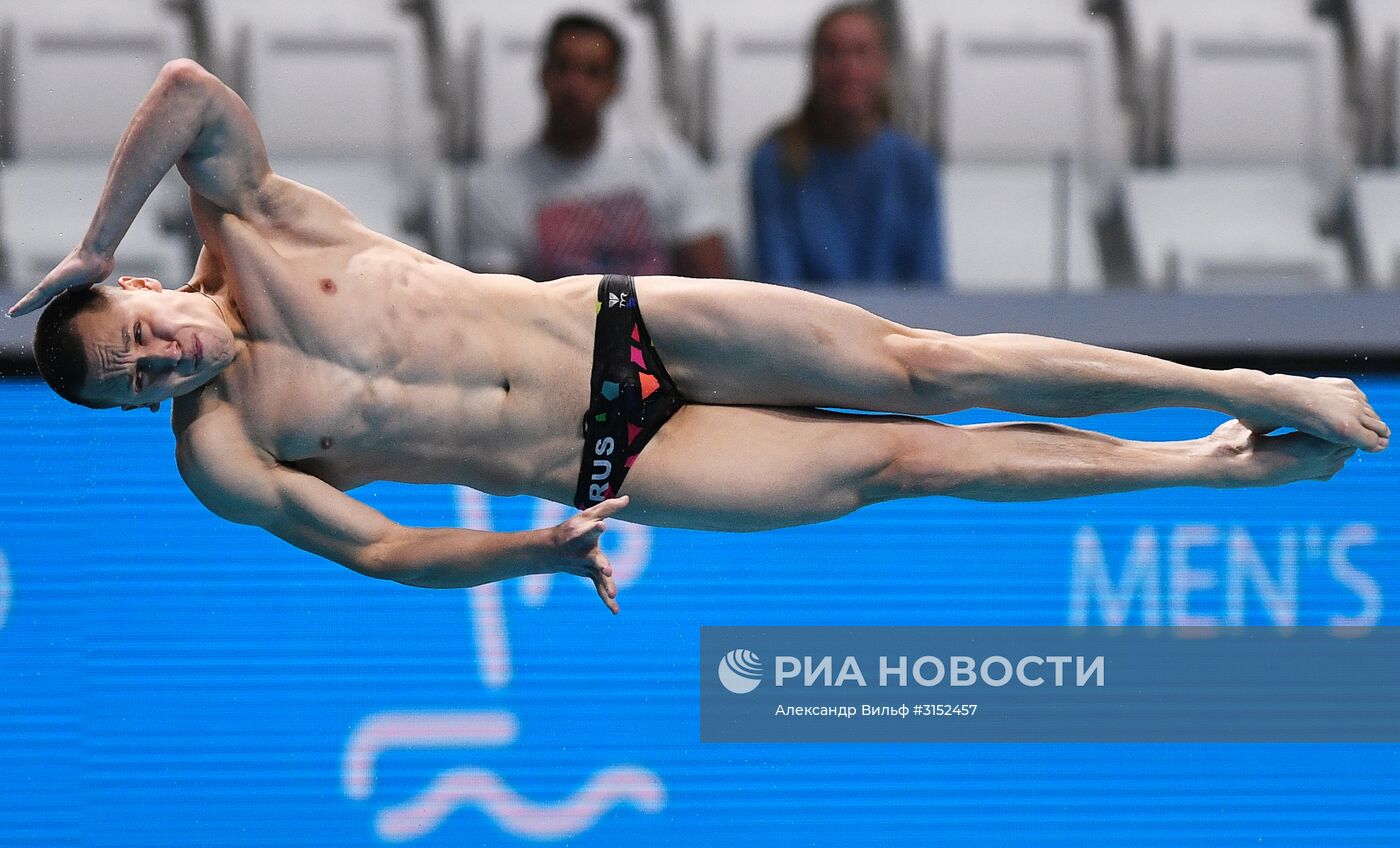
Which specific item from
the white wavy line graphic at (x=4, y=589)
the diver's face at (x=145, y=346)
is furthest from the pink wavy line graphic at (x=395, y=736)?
the diver's face at (x=145, y=346)

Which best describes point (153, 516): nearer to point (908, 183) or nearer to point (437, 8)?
point (437, 8)

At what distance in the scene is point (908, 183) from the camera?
3969 millimetres

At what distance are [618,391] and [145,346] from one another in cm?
78

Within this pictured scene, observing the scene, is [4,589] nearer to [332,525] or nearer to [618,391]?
[332,525]

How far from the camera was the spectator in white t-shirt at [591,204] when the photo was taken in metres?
3.83

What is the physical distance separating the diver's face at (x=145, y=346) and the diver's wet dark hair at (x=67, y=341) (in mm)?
10

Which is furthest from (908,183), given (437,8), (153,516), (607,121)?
(153,516)

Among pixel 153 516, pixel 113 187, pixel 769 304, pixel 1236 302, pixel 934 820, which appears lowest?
pixel 934 820

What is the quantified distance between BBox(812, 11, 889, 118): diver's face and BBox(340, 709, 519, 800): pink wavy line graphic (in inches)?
71.3

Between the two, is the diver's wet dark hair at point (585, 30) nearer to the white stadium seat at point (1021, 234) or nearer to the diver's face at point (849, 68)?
the diver's face at point (849, 68)

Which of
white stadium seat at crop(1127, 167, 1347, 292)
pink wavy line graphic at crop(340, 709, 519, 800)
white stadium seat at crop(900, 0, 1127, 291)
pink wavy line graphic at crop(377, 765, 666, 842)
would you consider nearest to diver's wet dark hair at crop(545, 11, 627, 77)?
white stadium seat at crop(900, 0, 1127, 291)

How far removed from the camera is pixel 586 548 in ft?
7.71

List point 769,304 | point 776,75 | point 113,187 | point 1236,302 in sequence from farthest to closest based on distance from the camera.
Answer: point 776,75 → point 1236,302 → point 769,304 → point 113,187

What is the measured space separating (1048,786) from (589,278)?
2019 millimetres
